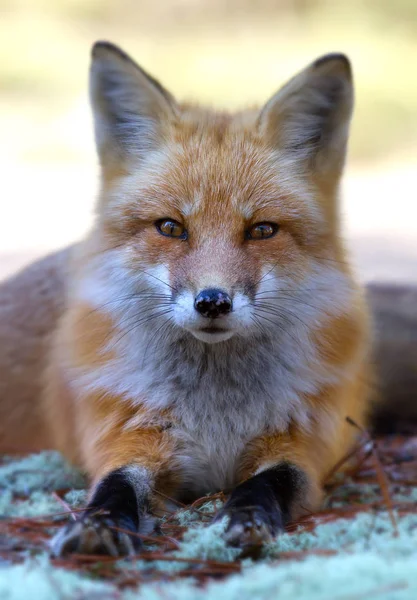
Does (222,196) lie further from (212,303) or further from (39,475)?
(39,475)

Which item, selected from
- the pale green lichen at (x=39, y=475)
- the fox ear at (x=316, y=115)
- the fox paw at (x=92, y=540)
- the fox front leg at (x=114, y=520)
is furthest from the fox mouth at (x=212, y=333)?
the pale green lichen at (x=39, y=475)

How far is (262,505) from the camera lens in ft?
6.82

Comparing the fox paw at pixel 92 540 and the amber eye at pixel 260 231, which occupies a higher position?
the amber eye at pixel 260 231

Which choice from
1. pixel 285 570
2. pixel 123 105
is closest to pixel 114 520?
pixel 285 570

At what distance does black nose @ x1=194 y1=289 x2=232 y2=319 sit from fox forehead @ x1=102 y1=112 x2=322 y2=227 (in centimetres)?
32

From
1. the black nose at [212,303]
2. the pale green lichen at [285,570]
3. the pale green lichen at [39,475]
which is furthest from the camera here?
the pale green lichen at [39,475]

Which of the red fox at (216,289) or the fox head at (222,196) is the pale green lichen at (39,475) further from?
the fox head at (222,196)

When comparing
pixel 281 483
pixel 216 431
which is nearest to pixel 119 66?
pixel 216 431

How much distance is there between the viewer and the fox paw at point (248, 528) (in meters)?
1.92

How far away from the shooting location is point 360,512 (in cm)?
229

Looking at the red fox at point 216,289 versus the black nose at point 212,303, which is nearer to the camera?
the black nose at point 212,303

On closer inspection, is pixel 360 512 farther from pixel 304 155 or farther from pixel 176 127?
pixel 176 127

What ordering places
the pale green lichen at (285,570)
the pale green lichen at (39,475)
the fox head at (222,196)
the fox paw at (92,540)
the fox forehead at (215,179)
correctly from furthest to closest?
the pale green lichen at (39,475), the fox forehead at (215,179), the fox head at (222,196), the fox paw at (92,540), the pale green lichen at (285,570)

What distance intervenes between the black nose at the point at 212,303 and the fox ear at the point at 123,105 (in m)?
0.71
